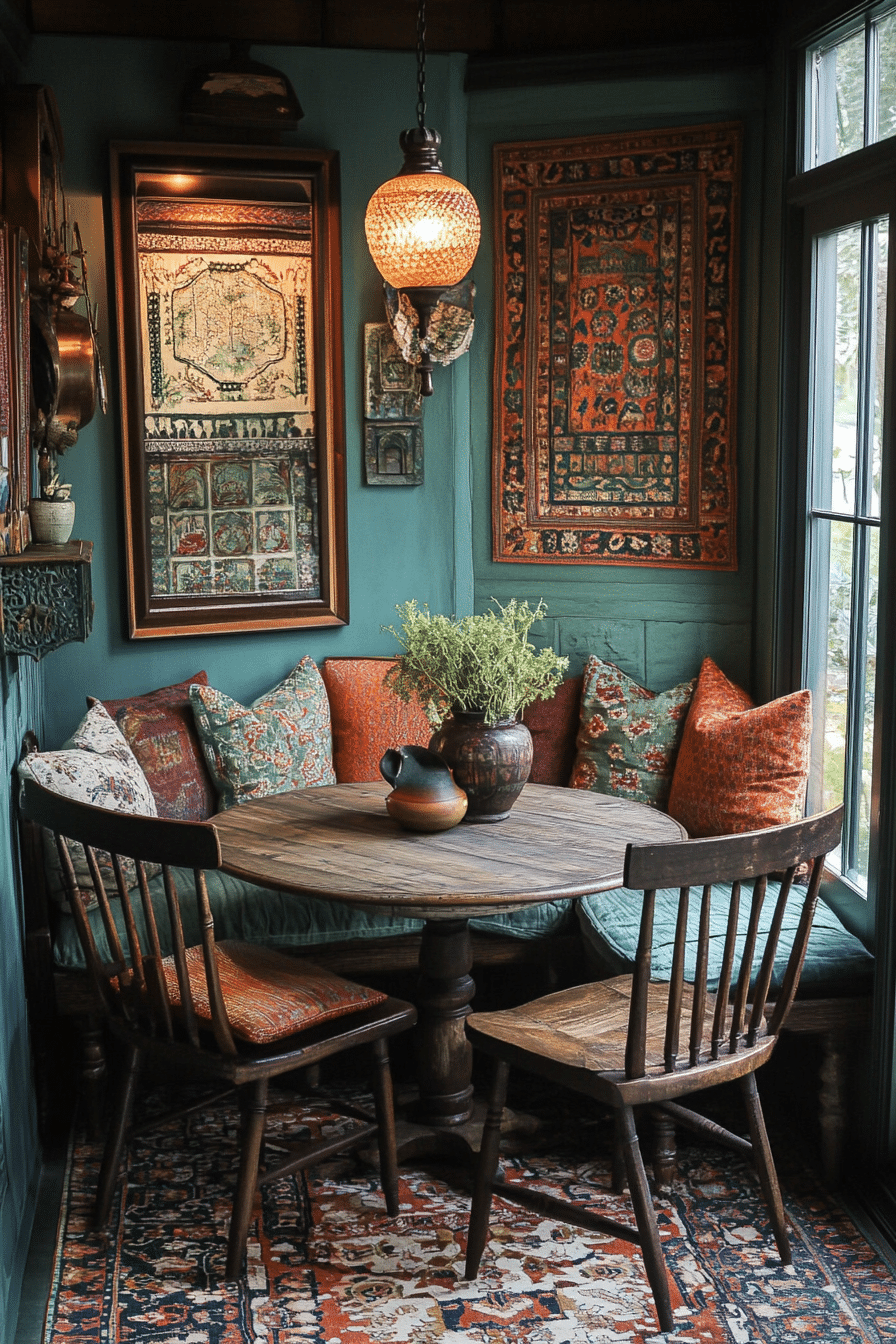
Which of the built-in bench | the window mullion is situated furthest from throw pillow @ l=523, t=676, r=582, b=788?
the window mullion

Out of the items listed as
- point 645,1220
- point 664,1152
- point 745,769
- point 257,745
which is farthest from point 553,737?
point 645,1220

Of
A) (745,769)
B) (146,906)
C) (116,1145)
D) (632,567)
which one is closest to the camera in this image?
(146,906)

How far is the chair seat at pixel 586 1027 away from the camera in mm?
2545

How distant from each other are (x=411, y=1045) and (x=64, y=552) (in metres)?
1.70

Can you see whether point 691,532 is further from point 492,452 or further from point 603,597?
point 492,452

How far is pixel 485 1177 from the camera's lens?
2674 millimetres

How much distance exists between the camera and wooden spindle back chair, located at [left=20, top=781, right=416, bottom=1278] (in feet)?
8.30

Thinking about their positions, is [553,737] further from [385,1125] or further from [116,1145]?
[116,1145]

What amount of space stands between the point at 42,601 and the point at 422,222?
1487 mm

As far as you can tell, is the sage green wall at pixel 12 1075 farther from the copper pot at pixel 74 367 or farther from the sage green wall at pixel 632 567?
the sage green wall at pixel 632 567

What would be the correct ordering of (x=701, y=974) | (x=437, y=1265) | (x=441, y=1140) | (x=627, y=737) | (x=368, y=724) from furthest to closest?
(x=368, y=724) → (x=627, y=737) → (x=441, y=1140) → (x=437, y=1265) → (x=701, y=974)

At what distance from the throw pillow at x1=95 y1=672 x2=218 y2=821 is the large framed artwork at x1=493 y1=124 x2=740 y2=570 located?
4.00ft

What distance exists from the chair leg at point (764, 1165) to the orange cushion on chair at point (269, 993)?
2.61 feet

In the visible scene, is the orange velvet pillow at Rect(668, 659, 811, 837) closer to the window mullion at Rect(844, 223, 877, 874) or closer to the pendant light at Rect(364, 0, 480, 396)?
the window mullion at Rect(844, 223, 877, 874)
